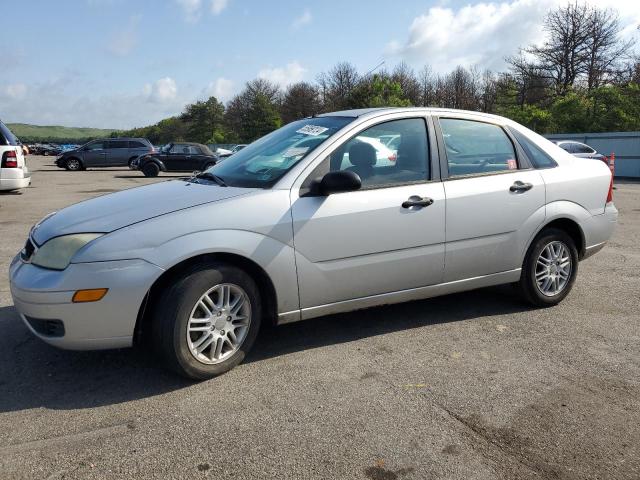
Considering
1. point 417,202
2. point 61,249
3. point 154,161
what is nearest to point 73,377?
point 61,249

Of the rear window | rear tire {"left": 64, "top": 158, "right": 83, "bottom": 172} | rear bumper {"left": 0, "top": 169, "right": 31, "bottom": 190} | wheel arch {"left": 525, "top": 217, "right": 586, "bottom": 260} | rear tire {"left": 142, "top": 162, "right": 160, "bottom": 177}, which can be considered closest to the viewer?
wheel arch {"left": 525, "top": 217, "right": 586, "bottom": 260}

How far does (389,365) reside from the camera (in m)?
3.70

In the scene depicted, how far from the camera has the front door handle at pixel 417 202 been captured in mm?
3987

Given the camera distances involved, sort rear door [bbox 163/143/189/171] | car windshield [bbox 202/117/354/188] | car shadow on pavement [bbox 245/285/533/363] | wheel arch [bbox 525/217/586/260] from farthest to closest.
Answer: rear door [bbox 163/143/189/171], wheel arch [bbox 525/217/586/260], car shadow on pavement [bbox 245/285/533/363], car windshield [bbox 202/117/354/188]

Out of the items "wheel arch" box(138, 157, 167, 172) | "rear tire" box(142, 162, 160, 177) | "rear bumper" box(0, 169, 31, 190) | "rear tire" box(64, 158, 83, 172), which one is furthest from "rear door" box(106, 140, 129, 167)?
"rear bumper" box(0, 169, 31, 190)

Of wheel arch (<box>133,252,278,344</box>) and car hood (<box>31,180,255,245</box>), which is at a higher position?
car hood (<box>31,180,255,245</box>)

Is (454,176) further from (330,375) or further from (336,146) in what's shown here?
(330,375)

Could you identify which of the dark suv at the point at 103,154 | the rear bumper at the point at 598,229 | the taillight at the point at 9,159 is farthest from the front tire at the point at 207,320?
the dark suv at the point at 103,154

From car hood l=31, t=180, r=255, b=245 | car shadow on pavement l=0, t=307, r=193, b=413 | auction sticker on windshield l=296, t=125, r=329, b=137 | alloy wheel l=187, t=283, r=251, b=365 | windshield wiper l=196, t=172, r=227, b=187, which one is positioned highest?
auction sticker on windshield l=296, t=125, r=329, b=137

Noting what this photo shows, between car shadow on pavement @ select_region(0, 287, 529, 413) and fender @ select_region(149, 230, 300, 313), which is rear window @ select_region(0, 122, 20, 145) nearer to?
car shadow on pavement @ select_region(0, 287, 529, 413)

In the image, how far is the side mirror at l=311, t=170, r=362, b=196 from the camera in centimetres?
364

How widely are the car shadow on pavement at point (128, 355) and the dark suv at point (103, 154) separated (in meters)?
25.5

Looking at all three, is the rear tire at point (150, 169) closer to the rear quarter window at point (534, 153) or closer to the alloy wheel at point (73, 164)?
the alloy wheel at point (73, 164)

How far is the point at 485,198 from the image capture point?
434 centimetres
